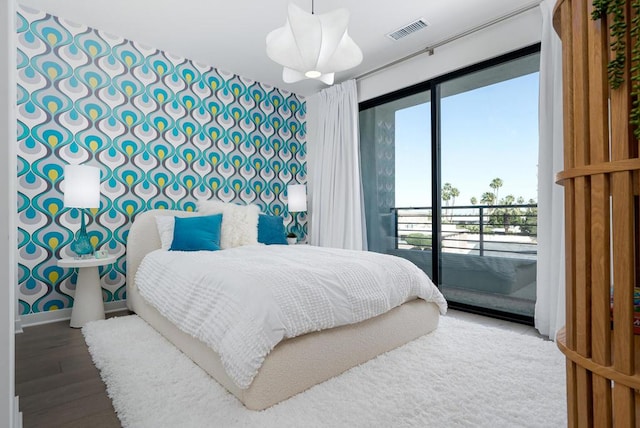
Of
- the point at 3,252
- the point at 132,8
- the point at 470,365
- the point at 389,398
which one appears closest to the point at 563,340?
the point at 389,398

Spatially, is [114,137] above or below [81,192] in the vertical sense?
above

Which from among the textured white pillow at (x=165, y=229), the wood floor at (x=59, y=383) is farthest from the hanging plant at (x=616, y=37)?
the textured white pillow at (x=165, y=229)

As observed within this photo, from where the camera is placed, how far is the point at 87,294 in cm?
280

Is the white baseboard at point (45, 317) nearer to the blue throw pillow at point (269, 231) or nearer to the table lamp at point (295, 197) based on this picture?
the blue throw pillow at point (269, 231)

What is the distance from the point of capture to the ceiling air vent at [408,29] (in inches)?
120

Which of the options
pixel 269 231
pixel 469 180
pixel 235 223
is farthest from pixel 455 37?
pixel 235 223

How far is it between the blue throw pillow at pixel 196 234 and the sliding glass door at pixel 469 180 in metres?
2.09

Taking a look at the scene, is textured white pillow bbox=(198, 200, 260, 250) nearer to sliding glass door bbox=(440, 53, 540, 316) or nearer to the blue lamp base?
the blue lamp base

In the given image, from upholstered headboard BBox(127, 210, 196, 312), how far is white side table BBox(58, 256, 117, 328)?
0.74 feet

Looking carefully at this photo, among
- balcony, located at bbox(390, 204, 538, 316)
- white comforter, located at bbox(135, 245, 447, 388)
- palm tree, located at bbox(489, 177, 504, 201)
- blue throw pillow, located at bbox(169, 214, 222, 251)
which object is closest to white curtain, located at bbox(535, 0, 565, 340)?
balcony, located at bbox(390, 204, 538, 316)

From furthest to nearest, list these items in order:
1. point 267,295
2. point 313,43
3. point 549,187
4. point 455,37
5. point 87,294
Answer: point 455,37 < point 87,294 < point 549,187 < point 313,43 < point 267,295

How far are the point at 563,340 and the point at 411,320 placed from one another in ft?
4.83

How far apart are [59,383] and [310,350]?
1.35 meters

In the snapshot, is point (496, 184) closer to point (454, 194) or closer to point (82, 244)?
point (454, 194)
